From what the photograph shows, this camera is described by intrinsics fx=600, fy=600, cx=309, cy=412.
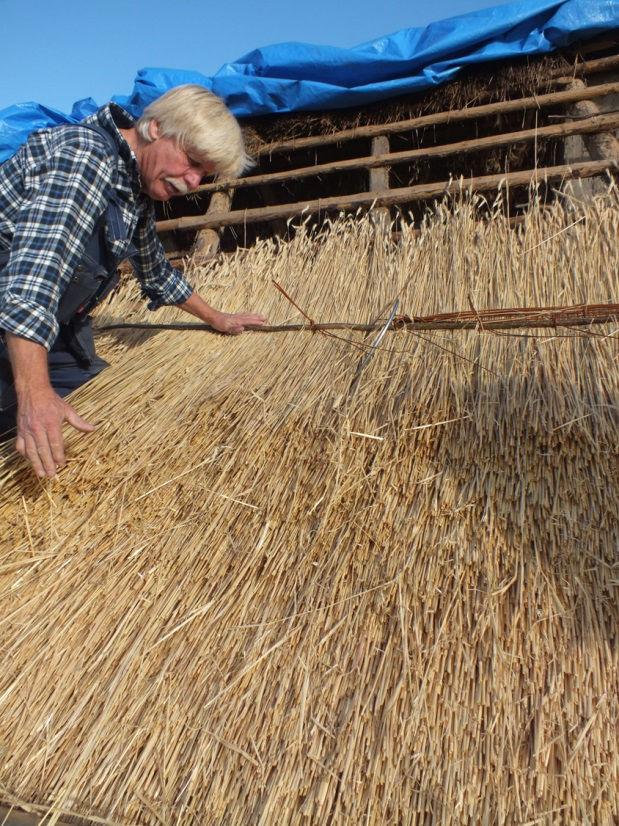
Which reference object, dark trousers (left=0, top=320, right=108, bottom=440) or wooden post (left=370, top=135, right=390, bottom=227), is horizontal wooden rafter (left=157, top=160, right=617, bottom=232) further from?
dark trousers (left=0, top=320, right=108, bottom=440)

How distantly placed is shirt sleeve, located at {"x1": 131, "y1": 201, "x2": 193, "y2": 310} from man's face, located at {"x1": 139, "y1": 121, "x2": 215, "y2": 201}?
26cm

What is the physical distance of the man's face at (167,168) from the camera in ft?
5.42

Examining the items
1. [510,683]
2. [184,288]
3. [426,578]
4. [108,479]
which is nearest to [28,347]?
[108,479]

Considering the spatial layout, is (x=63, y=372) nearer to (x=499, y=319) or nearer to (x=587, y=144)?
(x=499, y=319)

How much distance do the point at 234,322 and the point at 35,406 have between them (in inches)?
35.7

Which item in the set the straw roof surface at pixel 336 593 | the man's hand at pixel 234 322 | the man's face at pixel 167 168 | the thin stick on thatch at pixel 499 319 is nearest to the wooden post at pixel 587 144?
the thin stick on thatch at pixel 499 319

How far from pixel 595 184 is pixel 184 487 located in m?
2.14

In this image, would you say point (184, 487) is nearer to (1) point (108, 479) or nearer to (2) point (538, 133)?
(1) point (108, 479)

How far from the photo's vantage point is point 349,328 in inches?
74.9

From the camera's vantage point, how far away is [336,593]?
3.84 feet

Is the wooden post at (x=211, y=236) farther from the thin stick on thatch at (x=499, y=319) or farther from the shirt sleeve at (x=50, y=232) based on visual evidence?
the shirt sleeve at (x=50, y=232)

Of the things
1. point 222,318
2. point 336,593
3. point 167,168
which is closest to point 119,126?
point 167,168

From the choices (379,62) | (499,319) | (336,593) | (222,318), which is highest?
(379,62)

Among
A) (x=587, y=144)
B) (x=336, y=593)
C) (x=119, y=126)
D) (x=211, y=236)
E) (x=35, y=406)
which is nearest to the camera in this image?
(x=336, y=593)
